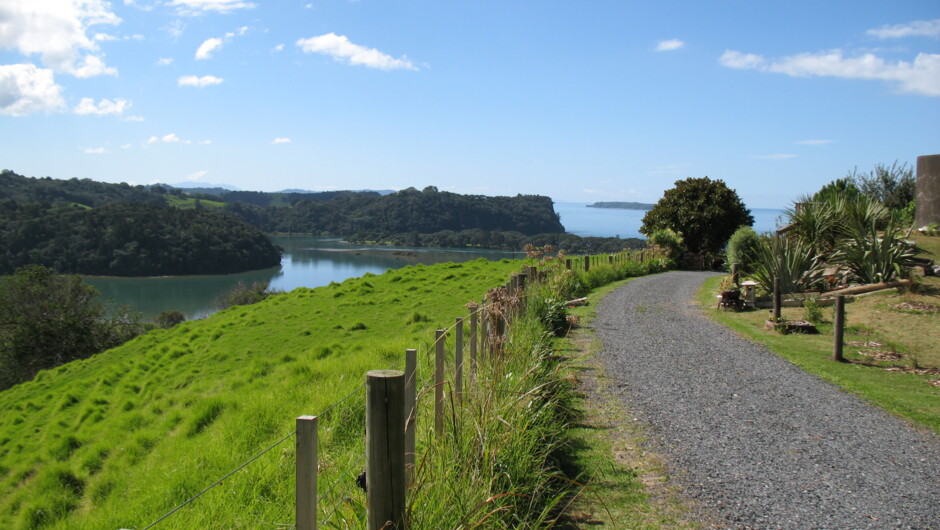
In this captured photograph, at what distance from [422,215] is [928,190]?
9304 centimetres

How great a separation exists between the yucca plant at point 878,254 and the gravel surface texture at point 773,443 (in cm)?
595

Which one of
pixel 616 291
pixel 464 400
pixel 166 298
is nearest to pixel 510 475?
pixel 464 400

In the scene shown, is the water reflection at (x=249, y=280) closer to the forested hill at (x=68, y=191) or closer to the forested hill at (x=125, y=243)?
the forested hill at (x=125, y=243)

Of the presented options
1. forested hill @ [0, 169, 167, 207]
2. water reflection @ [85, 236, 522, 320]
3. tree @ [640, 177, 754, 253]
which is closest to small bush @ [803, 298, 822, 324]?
tree @ [640, 177, 754, 253]

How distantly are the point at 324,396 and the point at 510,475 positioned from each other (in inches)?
155

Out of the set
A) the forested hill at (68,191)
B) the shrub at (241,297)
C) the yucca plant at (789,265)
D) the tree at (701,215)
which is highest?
the forested hill at (68,191)

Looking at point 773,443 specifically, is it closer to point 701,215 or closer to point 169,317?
point 701,215

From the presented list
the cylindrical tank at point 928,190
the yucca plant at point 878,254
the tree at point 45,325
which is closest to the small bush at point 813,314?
the yucca plant at point 878,254

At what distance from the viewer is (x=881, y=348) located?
9.57 metres

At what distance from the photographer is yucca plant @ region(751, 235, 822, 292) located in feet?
48.7

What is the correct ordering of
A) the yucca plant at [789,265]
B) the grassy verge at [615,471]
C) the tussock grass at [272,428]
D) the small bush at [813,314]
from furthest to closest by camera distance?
the yucca plant at [789,265], the small bush at [813,314], the grassy verge at [615,471], the tussock grass at [272,428]

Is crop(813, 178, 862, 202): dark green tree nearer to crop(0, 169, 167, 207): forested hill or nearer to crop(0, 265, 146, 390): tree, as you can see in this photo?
crop(0, 265, 146, 390): tree

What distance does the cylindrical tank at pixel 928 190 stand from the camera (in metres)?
16.8

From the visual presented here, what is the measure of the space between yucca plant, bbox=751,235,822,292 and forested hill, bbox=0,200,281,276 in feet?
300
